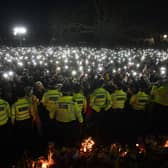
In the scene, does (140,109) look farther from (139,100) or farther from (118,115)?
(118,115)

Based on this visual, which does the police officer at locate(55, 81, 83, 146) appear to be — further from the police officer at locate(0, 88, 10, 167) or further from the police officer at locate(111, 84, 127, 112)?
the police officer at locate(0, 88, 10, 167)

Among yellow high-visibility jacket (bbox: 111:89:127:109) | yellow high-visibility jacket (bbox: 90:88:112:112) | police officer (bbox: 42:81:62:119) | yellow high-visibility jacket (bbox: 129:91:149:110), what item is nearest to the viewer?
police officer (bbox: 42:81:62:119)

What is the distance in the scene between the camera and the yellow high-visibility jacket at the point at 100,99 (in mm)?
8992

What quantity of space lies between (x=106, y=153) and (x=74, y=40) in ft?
173

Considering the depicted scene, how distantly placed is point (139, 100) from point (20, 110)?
11.0ft

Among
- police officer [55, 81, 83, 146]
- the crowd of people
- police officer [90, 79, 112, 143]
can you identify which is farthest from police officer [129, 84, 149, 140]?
police officer [55, 81, 83, 146]

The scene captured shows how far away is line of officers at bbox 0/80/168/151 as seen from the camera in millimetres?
8219

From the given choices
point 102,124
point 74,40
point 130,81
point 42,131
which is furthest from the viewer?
point 74,40

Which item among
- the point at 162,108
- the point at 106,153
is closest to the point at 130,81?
the point at 162,108

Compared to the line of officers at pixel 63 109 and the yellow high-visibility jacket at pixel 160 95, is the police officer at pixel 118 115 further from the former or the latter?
the yellow high-visibility jacket at pixel 160 95

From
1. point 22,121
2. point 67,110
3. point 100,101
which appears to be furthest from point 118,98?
point 22,121

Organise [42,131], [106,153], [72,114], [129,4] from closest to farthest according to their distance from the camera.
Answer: [106,153] → [72,114] → [42,131] → [129,4]

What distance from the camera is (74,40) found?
58.9 m

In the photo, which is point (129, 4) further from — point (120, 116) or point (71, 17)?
point (120, 116)
